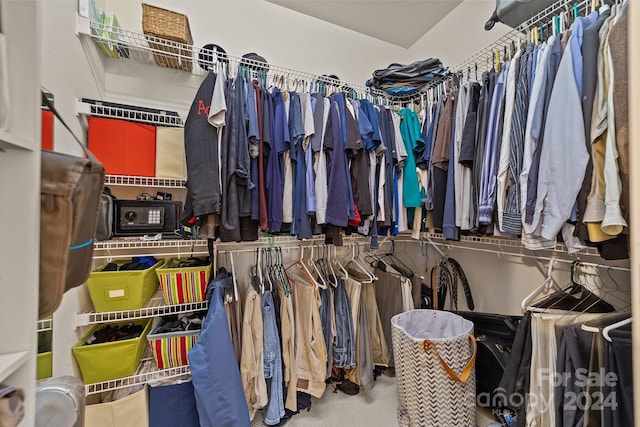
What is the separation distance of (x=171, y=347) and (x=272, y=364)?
20.2 inches

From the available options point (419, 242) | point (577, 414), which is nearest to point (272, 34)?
point (419, 242)

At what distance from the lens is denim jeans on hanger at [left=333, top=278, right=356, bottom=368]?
1585 millimetres

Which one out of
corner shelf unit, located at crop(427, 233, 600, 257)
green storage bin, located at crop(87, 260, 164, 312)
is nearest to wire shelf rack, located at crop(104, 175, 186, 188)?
green storage bin, located at crop(87, 260, 164, 312)

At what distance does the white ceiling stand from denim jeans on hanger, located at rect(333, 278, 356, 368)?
202 cm

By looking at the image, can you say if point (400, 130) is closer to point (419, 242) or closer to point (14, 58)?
point (419, 242)

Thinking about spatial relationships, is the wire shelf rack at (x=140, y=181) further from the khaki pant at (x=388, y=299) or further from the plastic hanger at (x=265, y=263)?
the khaki pant at (x=388, y=299)

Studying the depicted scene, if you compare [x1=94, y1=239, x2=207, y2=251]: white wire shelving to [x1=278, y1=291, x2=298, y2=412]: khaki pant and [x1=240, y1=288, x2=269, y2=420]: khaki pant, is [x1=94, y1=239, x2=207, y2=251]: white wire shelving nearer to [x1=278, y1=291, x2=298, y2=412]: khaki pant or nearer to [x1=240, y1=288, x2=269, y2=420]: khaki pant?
[x1=240, y1=288, x2=269, y2=420]: khaki pant

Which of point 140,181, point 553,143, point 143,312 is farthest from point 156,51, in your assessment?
point 553,143

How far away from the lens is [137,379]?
1.25 m

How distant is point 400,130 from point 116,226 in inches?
65.5

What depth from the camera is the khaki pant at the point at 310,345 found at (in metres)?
1.48

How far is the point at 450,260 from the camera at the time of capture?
1.99 metres

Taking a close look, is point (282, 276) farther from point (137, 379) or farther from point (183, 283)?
point (137, 379)

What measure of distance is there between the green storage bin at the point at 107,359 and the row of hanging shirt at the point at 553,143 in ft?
5.55
